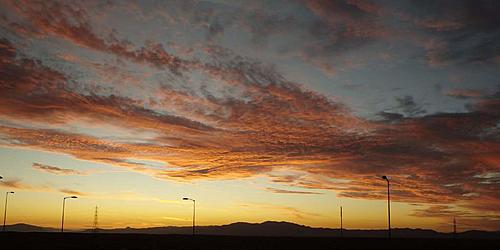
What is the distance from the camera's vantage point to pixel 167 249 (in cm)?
5644

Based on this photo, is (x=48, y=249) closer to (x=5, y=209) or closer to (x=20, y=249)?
(x=20, y=249)

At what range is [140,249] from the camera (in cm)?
5447

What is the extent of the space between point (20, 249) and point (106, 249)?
337 inches

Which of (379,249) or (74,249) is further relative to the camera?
(379,249)

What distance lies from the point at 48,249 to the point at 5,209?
52.5m

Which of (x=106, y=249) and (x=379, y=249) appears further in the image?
(x=379, y=249)

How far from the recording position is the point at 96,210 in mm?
125625

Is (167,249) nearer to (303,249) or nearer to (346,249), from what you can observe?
(303,249)

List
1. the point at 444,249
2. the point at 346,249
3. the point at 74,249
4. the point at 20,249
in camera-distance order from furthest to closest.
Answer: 1. the point at 444,249
2. the point at 346,249
3. the point at 74,249
4. the point at 20,249

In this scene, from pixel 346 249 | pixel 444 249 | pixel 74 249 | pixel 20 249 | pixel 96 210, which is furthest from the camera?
pixel 96 210

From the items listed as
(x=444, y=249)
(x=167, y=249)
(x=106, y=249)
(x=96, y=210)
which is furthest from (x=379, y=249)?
(x=96, y=210)

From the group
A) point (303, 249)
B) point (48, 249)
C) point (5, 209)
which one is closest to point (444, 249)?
point (303, 249)

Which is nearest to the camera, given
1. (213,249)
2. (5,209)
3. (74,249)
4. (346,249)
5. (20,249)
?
(20,249)

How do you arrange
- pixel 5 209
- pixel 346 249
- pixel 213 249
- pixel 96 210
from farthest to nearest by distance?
pixel 96 210
pixel 5 209
pixel 346 249
pixel 213 249
